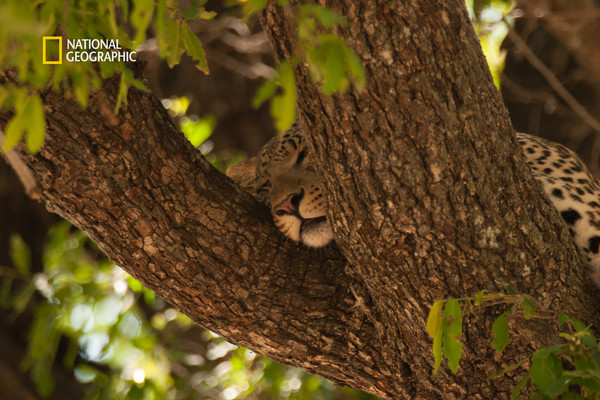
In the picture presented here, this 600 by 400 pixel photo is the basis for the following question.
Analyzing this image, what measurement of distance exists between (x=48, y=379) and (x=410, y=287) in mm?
3263

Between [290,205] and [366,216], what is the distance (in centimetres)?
99

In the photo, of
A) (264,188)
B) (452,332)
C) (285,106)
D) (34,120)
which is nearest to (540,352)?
(452,332)

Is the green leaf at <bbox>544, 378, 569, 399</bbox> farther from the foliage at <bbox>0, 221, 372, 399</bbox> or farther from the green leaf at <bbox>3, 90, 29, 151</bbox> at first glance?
the foliage at <bbox>0, 221, 372, 399</bbox>

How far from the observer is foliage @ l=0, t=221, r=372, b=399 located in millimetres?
5031

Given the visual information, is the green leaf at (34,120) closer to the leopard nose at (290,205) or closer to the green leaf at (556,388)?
the green leaf at (556,388)

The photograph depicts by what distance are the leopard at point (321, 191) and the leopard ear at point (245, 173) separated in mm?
314

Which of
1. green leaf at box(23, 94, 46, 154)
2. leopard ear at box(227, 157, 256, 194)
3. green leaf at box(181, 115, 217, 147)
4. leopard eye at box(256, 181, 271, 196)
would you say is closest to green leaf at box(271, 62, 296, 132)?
green leaf at box(23, 94, 46, 154)

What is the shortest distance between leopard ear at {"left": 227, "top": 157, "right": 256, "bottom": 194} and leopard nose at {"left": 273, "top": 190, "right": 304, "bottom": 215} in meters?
1.15

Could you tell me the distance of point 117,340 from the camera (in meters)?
5.55

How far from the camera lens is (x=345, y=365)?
124 inches

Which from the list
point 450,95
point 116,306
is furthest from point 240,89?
point 450,95

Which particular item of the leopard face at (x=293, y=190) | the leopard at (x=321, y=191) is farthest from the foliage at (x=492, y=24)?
the leopard face at (x=293, y=190)

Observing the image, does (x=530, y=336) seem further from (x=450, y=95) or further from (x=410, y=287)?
(x=450, y=95)

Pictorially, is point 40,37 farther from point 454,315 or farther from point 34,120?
point 454,315
